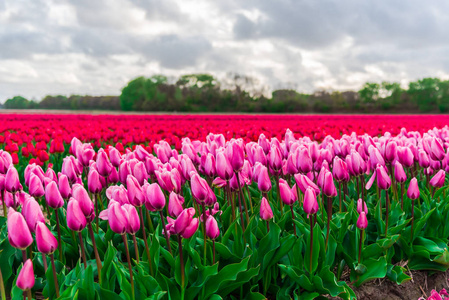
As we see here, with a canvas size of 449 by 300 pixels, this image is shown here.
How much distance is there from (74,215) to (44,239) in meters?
0.20

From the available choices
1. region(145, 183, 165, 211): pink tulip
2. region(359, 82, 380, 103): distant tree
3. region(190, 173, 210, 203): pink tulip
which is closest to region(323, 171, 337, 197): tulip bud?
region(190, 173, 210, 203): pink tulip

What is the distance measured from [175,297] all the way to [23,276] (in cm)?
94

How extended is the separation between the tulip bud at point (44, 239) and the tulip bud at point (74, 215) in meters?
0.15

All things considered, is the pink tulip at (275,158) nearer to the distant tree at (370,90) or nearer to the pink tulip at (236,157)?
the pink tulip at (236,157)

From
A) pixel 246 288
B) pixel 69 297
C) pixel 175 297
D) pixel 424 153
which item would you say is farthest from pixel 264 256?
pixel 424 153

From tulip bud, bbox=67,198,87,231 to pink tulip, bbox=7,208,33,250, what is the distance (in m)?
0.23

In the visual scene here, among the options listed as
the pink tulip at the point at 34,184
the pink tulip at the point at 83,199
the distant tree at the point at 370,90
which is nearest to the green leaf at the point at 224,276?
the pink tulip at the point at 83,199

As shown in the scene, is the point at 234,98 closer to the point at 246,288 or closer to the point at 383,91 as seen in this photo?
the point at 383,91

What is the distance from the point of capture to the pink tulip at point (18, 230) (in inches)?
69.6

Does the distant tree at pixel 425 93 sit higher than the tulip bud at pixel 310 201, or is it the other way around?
the distant tree at pixel 425 93

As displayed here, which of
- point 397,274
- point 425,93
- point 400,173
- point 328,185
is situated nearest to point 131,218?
point 328,185

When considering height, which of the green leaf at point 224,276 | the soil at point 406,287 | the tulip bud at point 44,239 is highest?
the tulip bud at point 44,239

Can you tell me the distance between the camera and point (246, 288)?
272 centimetres

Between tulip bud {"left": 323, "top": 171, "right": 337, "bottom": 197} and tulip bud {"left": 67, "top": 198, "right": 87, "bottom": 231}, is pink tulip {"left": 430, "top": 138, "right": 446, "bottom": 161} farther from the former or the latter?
tulip bud {"left": 67, "top": 198, "right": 87, "bottom": 231}
